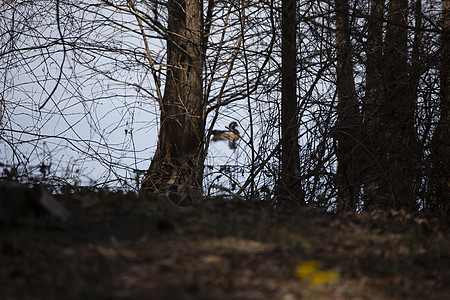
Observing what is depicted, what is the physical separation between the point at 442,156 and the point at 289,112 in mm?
2348

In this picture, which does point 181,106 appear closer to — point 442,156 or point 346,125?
point 346,125

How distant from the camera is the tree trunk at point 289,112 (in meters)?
7.14

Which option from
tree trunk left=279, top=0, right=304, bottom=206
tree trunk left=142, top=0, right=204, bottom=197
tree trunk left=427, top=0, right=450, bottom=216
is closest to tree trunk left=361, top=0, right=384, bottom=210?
tree trunk left=427, top=0, right=450, bottom=216

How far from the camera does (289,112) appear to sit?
7402 mm

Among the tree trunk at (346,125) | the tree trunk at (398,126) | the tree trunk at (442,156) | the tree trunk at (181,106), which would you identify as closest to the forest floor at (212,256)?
the tree trunk at (398,126)

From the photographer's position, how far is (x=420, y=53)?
7297mm

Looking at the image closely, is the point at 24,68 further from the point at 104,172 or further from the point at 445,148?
the point at 445,148

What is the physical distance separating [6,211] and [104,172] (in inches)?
139

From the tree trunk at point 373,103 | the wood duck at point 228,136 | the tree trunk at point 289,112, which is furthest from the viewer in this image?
the wood duck at point 228,136

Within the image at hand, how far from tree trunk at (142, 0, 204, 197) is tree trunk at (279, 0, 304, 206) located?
4.68 feet

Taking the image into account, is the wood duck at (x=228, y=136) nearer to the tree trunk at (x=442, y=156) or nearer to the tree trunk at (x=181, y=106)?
the tree trunk at (x=181, y=106)

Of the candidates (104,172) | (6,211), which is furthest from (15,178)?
(6,211)

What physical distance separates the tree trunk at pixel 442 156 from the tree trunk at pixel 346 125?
3.53 feet

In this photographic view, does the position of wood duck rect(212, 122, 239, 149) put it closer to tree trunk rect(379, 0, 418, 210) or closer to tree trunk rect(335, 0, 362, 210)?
tree trunk rect(335, 0, 362, 210)
